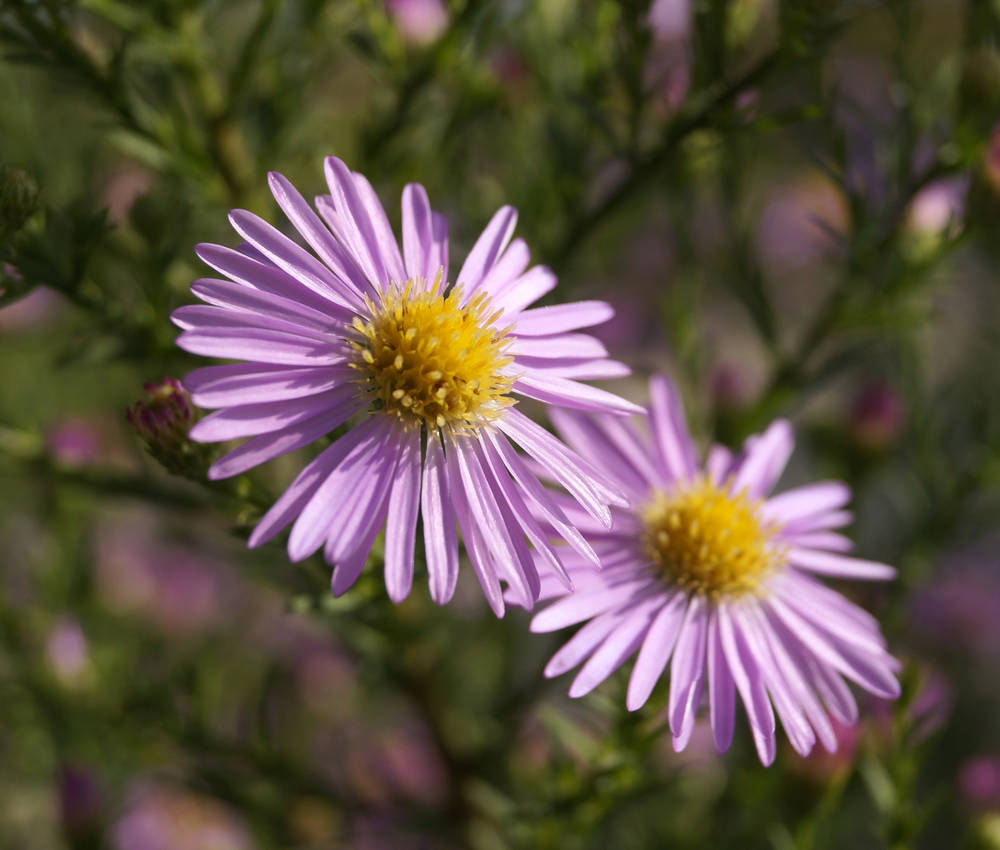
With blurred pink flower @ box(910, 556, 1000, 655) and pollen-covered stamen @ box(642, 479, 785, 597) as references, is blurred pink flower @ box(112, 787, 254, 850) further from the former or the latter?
blurred pink flower @ box(910, 556, 1000, 655)

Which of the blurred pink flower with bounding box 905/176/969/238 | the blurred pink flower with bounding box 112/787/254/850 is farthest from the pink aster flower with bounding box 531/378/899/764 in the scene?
the blurred pink flower with bounding box 112/787/254/850

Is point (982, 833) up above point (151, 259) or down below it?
below

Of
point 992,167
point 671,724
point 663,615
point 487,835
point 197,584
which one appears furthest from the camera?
point 197,584

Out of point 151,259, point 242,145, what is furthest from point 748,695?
point 242,145

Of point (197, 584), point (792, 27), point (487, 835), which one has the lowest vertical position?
point (487, 835)

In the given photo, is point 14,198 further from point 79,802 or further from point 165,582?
point 165,582

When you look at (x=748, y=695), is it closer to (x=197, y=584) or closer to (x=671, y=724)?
(x=671, y=724)
